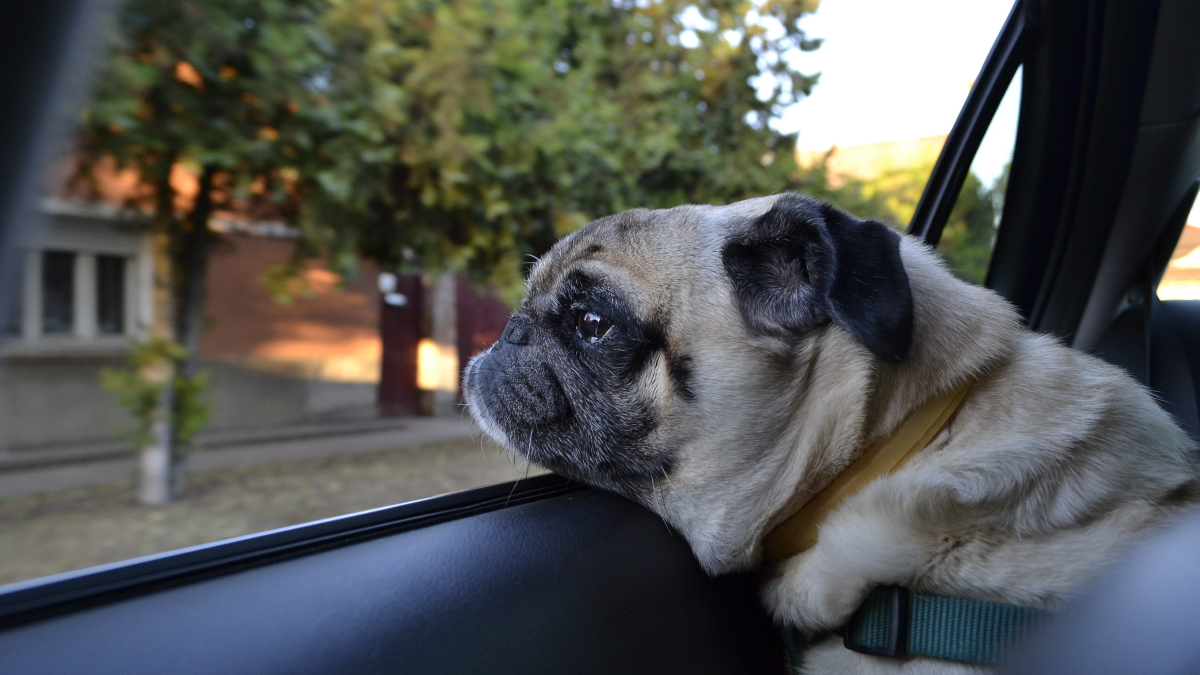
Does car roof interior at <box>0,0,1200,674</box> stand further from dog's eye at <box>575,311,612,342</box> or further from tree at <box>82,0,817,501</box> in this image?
tree at <box>82,0,817,501</box>

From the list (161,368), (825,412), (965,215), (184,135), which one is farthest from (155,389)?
(965,215)

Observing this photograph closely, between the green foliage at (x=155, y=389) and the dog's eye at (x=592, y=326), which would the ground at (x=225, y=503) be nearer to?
the green foliage at (x=155, y=389)

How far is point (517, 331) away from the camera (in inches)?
79.0

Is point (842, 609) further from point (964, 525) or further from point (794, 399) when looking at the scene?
point (794, 399)

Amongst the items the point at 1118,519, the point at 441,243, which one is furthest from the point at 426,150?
the point at 1118,519

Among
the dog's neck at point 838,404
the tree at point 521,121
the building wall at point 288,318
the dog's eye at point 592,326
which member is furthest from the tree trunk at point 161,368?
the dog's neck at point 838,404

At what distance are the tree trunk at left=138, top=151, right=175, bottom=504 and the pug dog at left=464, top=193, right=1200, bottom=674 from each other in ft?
4.72

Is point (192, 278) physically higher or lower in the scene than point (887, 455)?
higher

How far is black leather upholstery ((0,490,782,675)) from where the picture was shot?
0.98 metres

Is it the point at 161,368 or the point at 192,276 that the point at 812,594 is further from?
the point at 192,276

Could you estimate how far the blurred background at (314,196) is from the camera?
2.44m

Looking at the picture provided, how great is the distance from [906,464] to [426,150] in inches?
97.1

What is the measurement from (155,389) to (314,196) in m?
1.03

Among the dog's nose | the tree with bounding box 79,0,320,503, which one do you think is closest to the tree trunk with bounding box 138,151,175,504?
the tree with bounding box 79,0,320,503
